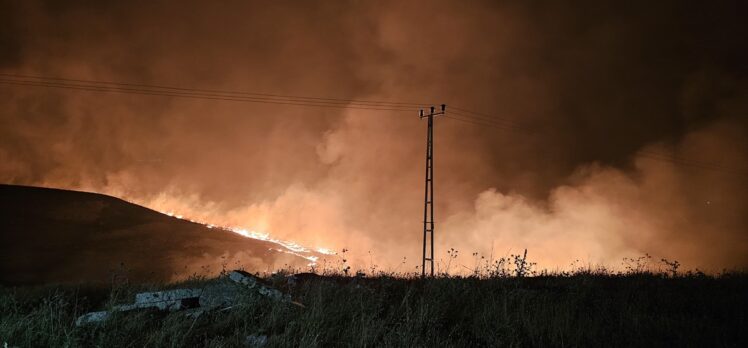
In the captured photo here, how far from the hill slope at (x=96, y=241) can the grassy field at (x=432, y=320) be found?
3541 inches

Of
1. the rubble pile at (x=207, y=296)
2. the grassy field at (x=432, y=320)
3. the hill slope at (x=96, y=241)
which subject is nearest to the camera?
the grassy field at (x=432, y=320)

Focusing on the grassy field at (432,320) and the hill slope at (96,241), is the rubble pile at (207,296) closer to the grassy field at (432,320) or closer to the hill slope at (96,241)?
the grassy field at (432,320)

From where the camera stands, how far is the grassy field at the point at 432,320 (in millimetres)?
6832

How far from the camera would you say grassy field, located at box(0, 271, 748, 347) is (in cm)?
683

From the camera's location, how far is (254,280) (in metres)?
9.78

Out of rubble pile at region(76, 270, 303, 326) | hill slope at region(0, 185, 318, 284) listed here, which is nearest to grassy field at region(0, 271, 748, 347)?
rubble pile at region(76, 270, 303, 326)

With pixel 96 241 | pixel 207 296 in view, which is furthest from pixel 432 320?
pixel 96 241

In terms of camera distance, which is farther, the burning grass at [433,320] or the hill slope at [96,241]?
the hill slope at [96,241]

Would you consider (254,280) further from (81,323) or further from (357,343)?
(357,343)

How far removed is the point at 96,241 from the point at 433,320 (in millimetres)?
134881

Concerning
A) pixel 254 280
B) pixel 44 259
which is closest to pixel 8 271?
pixel 44 259

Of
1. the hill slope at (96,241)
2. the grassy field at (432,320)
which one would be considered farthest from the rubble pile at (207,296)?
the hill slope at (96,241)

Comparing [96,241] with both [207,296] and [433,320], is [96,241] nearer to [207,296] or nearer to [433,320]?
[207,296]

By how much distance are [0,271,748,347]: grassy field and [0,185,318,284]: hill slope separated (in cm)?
8993
